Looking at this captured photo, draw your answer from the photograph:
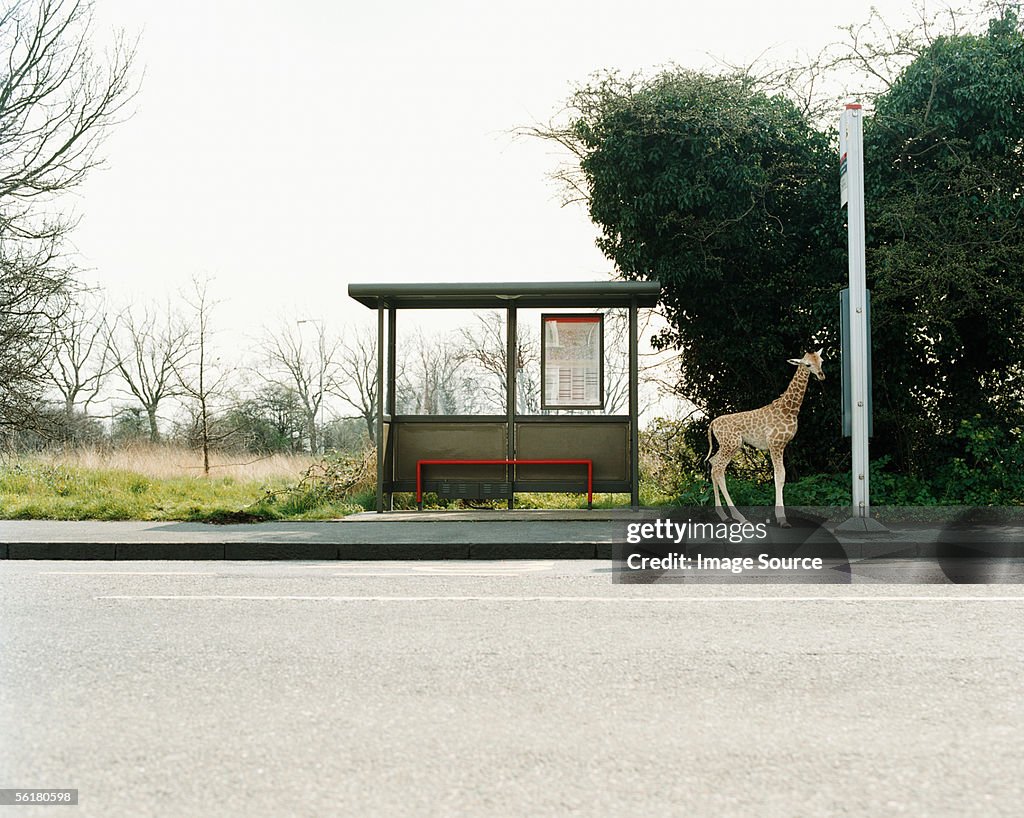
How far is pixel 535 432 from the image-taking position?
14.6 metres

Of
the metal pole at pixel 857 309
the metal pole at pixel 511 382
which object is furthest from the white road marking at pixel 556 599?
the metal pole at pixel 511 382


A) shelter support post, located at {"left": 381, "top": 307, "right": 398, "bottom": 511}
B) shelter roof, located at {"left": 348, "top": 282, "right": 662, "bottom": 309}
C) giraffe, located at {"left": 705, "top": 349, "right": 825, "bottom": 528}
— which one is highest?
shelter roof, located at {"left": 348, "top": 282, "right": 662, "bottom": 309}

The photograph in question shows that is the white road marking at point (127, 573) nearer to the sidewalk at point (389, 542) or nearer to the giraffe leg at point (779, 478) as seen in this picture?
the sidewalk at point (389, 542)

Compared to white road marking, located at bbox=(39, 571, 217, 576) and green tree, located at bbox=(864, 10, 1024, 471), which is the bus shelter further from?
white road marking, located at bbox=(39, 571, 217, 576)

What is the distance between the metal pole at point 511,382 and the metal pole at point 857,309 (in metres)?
4.89

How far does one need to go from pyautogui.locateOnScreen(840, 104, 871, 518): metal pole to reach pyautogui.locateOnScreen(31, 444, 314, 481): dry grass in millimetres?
12154

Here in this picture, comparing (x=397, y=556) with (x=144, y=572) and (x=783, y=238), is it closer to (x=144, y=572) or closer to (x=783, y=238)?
(x=144, y=572)

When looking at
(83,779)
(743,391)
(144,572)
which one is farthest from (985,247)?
(83,779)

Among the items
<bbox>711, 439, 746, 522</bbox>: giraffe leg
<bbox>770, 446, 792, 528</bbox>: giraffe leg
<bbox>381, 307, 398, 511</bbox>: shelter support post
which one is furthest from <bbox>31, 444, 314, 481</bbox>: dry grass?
<bbox>770, 446, 792, 528</bbox>: giraffe leg

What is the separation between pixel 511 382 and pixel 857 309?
5087 millimetres

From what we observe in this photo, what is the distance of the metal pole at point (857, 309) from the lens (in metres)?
11.0

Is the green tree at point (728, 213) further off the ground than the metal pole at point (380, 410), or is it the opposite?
the green tree at point (728, 213)

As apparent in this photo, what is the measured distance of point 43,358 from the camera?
66.1 ft

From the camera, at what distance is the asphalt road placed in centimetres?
349
